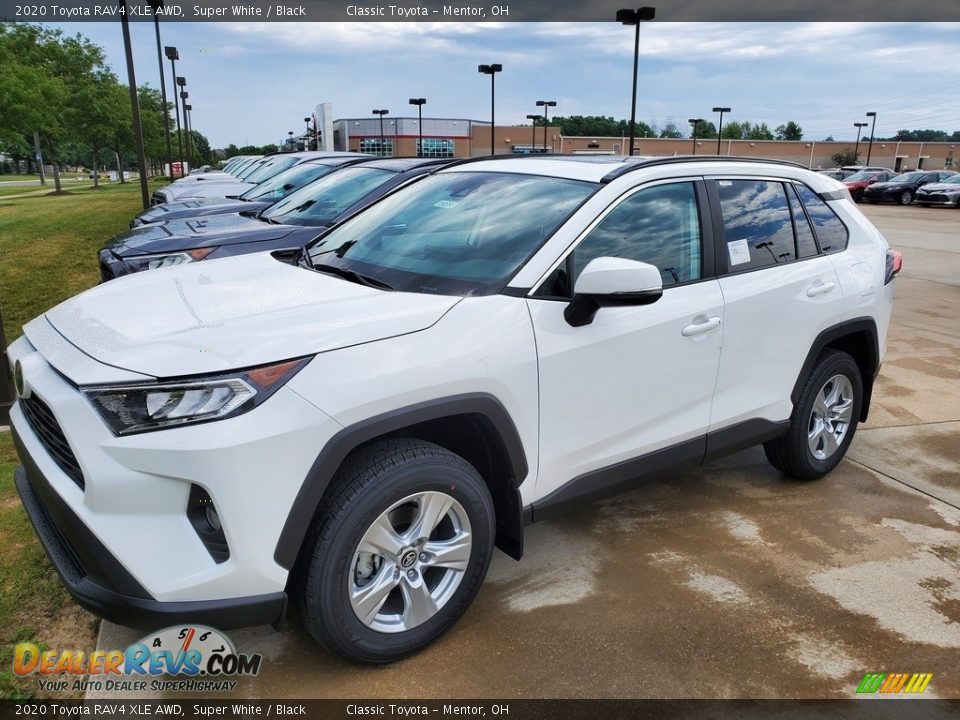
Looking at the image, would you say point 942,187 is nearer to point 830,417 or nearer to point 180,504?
point 830,417

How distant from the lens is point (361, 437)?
238cm

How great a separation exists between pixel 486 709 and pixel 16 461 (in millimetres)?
3377

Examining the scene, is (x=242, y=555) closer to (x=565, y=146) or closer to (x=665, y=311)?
(x=665, y=311)

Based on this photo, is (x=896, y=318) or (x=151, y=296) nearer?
(x=151, y=296)

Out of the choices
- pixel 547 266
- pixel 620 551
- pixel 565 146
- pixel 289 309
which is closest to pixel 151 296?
pixel 289 309

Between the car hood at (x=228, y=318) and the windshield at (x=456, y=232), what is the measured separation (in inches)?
7.4

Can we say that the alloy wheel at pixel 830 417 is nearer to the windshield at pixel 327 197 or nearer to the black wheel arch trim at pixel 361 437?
the black wheel arch trim at pixel 361 437

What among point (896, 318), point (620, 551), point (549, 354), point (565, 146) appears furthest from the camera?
point (565, 146)

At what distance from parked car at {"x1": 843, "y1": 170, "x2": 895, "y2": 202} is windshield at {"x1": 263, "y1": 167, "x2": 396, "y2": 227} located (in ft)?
102

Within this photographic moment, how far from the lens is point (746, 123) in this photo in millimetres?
137500

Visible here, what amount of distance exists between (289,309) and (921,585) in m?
2.99

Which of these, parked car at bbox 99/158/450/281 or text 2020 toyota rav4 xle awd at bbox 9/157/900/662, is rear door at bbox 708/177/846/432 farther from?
parked car at bbox 99/158/450/281

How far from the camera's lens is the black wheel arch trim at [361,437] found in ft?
7.54

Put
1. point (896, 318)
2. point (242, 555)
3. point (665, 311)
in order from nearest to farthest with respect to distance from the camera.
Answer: point (242, 555)
point (665, 311)
point (896, 318)
